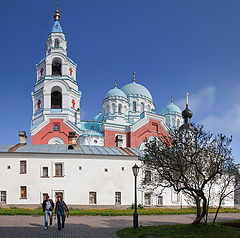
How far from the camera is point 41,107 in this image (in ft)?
149

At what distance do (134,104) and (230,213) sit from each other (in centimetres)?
3421

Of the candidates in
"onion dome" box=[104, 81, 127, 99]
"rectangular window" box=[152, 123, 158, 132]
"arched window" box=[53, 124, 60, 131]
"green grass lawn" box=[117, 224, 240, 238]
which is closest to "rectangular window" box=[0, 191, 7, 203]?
"green grass lawn" box=[117, 224, 240, 238]

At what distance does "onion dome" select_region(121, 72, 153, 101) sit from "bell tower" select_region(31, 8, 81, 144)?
1451 cm

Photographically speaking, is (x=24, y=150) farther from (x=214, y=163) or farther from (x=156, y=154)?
(x=214, y=163)

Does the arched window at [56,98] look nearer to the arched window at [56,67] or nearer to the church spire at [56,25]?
the arched window at [56,67]

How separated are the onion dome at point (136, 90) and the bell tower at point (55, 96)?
14513mm

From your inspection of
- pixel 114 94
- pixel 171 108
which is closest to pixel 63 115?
pixel 114 94

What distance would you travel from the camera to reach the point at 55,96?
47062 millimetres

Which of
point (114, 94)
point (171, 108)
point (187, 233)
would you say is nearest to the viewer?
point (187, 233)

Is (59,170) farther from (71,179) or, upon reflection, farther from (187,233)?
(187,233)

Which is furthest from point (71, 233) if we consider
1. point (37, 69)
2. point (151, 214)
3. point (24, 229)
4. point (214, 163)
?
point (37, 69)

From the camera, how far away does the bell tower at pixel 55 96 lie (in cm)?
4344

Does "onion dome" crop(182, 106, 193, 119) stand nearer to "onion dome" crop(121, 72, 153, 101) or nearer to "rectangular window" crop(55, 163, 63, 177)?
"onion dome" crop(121, 72, 153, 101)

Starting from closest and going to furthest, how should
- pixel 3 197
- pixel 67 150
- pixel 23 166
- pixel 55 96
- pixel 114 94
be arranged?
pixel 3 197 < pixel 23 166 < pixel 67 150 < pixel 55 96 < pixel 114 94
